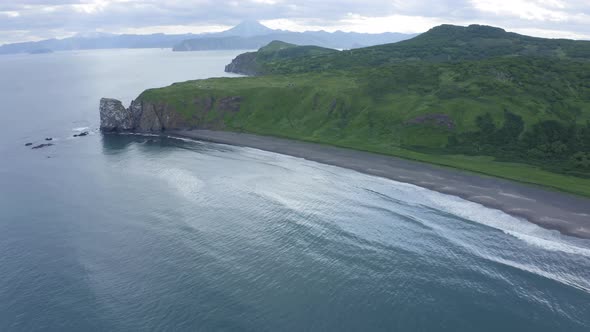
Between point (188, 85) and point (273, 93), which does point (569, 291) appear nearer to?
point (273, 93)

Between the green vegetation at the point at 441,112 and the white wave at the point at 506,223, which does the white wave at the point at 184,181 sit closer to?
the green vegetation at the point at 441,112

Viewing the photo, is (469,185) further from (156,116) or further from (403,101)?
(156,116)

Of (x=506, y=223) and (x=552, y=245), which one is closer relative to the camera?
(x=552, y=245)

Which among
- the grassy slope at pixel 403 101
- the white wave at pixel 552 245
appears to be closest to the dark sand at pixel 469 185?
the white wave at pixel 552 245

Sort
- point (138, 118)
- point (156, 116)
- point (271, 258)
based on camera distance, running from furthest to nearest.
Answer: point (138, 118)
point (156, 116)
point (271, 258)

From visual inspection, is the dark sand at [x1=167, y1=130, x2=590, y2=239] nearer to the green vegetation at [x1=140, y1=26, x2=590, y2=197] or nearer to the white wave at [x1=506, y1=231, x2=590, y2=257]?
the green vegetation at [x1=140, y1=26, x2=590, y2=197]

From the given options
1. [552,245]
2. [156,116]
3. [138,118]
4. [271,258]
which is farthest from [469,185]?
[138,118]
